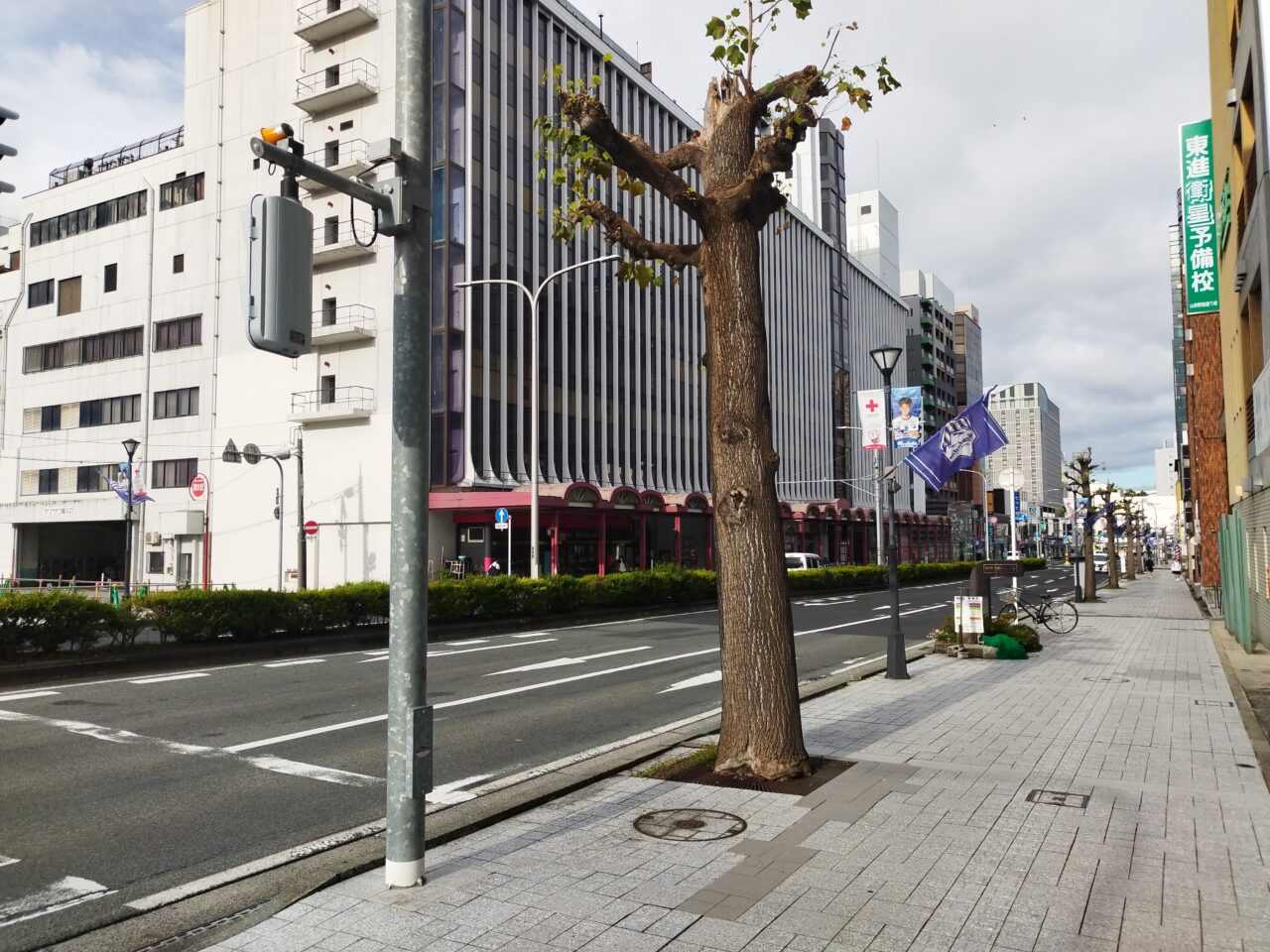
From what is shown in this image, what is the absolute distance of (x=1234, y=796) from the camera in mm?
6715

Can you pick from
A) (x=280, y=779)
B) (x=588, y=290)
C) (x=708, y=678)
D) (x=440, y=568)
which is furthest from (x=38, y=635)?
(x=588, y=290)

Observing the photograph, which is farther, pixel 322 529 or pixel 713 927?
pixel 322 529

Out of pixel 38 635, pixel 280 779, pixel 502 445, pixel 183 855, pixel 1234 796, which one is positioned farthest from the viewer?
pixel 502 445

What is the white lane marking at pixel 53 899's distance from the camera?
4648 millimetres

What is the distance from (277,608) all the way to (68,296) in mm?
42122

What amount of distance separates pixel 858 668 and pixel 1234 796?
25.4 feet

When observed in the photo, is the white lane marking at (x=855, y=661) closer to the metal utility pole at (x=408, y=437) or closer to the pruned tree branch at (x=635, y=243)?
the pruned tree branch at (x=635, y=243)

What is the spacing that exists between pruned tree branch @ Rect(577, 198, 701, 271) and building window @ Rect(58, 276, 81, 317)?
50.8 meters

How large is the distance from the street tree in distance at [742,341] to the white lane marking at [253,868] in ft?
9.09

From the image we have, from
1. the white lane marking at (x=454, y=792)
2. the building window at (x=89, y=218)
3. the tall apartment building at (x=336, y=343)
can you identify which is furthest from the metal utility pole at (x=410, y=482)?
the building window at (x=89, y=218)

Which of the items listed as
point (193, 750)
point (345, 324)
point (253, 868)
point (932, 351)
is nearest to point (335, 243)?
point (345, 324)

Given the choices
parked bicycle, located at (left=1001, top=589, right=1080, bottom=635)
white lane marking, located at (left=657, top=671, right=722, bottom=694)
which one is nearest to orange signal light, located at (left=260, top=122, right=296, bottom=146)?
white lane marking, located at (left=657, top=671, right=722, bottom=694)

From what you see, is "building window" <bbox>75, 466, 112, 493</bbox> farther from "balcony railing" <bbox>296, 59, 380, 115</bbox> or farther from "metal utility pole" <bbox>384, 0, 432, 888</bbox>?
"metal utility pole" <bbox>384, 0, 432, 888</bbox>

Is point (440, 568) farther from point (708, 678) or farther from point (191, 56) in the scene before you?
point (191, 56)
